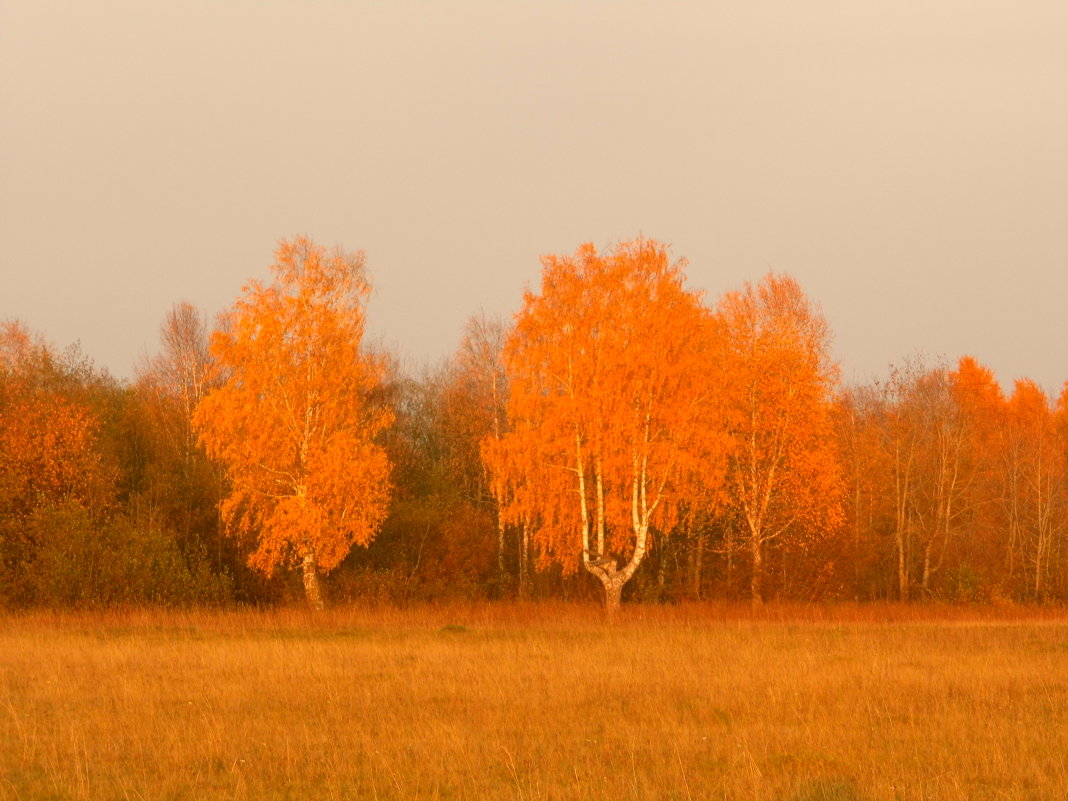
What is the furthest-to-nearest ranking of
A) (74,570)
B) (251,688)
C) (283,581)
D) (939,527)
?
(939,527)
(283,581)
(74,570)
(251,688)

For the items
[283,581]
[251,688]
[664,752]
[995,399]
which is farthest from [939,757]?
[995,399]

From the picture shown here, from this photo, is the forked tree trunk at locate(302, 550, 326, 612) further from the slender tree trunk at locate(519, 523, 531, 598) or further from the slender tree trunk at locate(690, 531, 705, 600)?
the slender tree trunk at locate(690, 531, 705, 600)

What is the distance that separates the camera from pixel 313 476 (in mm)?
33594

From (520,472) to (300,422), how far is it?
7.56m

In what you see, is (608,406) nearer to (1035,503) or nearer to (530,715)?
(530,715)

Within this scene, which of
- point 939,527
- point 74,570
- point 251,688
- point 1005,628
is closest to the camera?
point 251,688

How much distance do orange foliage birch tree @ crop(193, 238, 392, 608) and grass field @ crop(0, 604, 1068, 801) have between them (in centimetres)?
772

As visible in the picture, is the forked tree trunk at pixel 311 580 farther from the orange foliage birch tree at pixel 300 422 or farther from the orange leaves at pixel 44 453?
the orange leaves at pixel 44 453

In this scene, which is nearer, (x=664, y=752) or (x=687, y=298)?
(x=664, y=752)

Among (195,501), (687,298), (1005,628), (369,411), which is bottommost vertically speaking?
(1005,628)

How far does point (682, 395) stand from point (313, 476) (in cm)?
1231

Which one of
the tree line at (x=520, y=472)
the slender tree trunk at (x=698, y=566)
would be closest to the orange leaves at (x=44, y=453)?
the tree line at (x=520, y=472)

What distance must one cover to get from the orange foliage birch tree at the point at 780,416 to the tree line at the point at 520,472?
0.09 m

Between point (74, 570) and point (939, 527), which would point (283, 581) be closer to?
point (74, 570)
